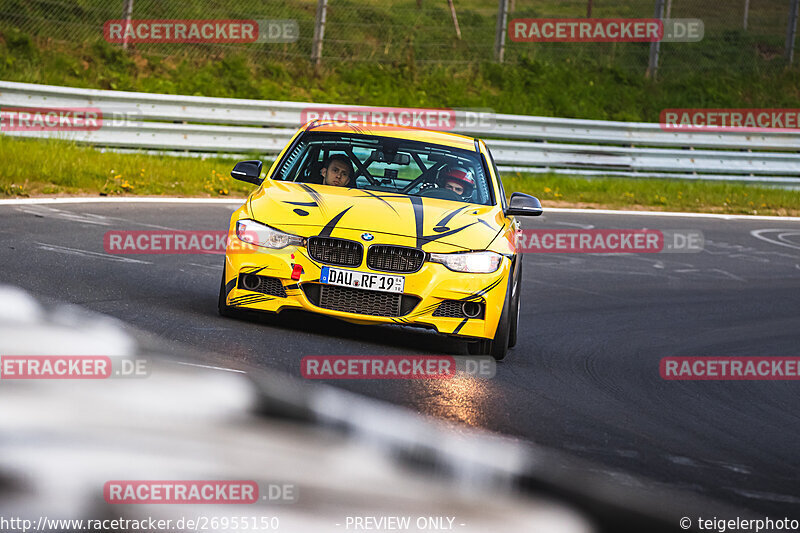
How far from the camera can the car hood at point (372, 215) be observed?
7.25 metres

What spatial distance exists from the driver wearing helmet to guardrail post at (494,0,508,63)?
16463mm

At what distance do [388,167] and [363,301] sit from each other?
5.34ft

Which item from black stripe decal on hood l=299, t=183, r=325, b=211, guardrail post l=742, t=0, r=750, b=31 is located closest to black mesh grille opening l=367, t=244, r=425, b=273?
black stripe decal on hood l=299, t=183, r=325, b=211

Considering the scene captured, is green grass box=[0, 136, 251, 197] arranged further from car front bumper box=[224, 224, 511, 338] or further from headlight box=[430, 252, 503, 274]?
headlight box=[430, 252, 503, 274]

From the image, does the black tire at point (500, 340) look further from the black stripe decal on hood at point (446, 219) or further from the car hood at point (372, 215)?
the black stripe decal on hood at point (446, 219)

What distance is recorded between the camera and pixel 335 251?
23.5ft

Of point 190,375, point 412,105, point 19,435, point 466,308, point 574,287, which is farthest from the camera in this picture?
point 412,105

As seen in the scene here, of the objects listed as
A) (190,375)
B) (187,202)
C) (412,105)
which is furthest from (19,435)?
(412,105)

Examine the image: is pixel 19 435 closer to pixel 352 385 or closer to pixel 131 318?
pixel 352 385

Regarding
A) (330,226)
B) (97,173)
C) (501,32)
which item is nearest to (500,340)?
(330,226)

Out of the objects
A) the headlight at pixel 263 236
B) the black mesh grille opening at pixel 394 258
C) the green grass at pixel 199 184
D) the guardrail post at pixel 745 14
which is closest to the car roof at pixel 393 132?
the headlight at pixel 263 236

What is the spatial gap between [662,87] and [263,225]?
74.8ft

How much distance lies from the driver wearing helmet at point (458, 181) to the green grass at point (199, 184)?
6749mm

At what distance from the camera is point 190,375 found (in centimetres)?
605
